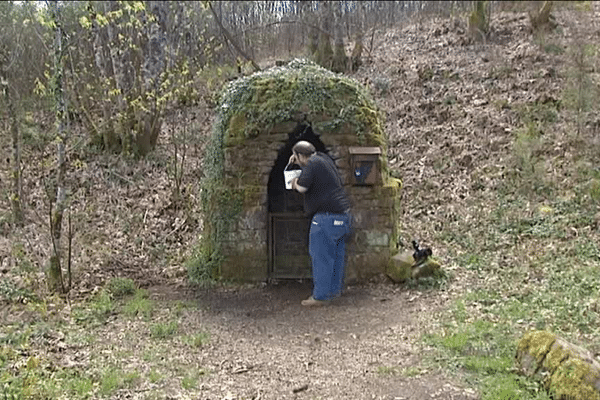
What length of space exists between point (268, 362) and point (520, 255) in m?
4.15

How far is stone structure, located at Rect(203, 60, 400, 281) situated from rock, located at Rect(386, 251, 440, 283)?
153 mm

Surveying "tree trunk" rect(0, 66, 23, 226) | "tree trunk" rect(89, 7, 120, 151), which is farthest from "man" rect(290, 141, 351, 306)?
"tree trunk" rect(89, 7, 120, 151)

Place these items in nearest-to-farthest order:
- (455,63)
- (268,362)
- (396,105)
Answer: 1. (268,362)
2. (396,105)
3. (455,63)

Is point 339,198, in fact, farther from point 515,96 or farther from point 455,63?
point 455,63

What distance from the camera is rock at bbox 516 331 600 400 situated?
4.07 metres

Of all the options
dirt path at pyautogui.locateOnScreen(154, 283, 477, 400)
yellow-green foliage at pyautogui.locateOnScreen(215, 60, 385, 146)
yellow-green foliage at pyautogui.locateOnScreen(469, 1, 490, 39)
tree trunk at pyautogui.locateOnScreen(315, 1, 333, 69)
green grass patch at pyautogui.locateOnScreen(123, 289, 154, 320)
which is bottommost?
dirt path at pyautogui.locateOnScreen(154, 283, 477, 400)

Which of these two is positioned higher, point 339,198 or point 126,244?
point 339,198

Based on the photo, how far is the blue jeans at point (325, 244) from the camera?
702cm

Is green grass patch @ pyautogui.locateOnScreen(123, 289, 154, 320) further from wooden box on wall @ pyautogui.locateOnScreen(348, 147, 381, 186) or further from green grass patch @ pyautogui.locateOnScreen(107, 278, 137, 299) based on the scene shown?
wooden box on wall @ pyautogui.locateOnScreen(348, 147, 381, 186)

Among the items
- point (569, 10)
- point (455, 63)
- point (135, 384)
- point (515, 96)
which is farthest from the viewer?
point (569, 10)

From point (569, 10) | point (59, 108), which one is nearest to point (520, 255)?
point (59, 108)

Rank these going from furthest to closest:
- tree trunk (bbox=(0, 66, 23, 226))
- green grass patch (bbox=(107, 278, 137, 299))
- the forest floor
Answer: tree trunk (bbox=(0, 66, 23, 226)) → green grass patch (bbox=(107, 278, 137, 299)) → the forest floor

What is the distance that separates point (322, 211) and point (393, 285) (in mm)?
1370

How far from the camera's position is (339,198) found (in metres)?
7.04
